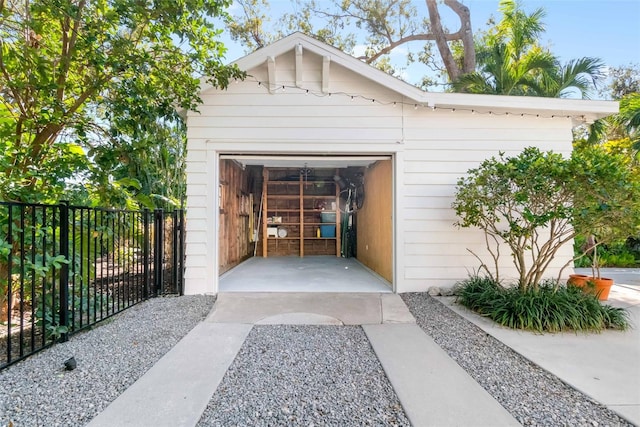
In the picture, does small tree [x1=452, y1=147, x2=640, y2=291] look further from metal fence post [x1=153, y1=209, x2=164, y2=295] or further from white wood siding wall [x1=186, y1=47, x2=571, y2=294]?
metal fence post [x1=153, y1=209, x2=164, y2=295]

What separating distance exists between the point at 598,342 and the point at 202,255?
15.2ft

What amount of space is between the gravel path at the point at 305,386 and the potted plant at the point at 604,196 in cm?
269

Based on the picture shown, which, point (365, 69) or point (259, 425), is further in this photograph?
point (365, 69)

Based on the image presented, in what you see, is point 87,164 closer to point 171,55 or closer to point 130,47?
point 130,47

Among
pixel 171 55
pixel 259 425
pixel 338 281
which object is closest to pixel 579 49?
pixel 338 281

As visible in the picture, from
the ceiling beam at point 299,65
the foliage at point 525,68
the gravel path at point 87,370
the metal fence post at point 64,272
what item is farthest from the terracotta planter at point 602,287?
the metal fence post at point 64,272

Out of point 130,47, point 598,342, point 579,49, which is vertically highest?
point 579,49

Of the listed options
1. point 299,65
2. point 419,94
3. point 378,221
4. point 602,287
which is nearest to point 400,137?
point 419,94

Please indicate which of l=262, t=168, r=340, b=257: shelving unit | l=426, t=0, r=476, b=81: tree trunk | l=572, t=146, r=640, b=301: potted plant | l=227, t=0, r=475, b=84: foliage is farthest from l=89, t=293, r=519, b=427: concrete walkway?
l=227, t=0, r=475, b=84: foliage

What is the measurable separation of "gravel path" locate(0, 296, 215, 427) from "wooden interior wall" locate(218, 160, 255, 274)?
2.39 meters

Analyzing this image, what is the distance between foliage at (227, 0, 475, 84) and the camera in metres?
9.16

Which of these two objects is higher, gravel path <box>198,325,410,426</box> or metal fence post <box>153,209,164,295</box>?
metal fence post <box>153,209,164,295</box>

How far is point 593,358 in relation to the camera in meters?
2.52

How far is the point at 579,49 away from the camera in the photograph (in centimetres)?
610
